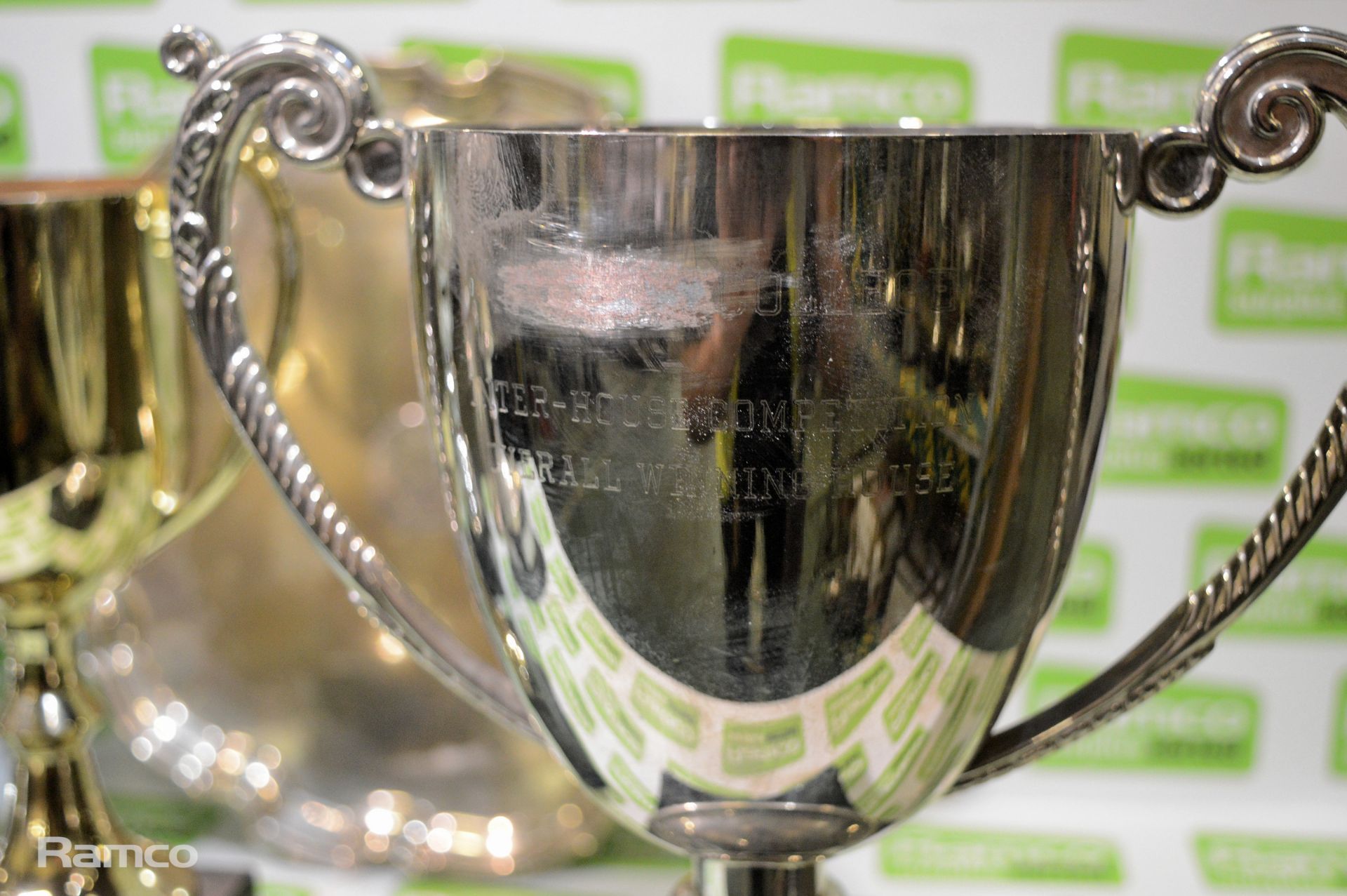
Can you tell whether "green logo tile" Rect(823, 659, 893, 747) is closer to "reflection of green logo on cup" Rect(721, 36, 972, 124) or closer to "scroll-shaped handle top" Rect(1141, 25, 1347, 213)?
"scroll-shaped handle top" Rect(1141, 25, 1347, 213)

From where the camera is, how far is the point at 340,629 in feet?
2.19

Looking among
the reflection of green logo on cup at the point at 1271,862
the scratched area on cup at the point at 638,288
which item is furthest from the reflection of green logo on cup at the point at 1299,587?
the scratched area on cup at the point at 638,288

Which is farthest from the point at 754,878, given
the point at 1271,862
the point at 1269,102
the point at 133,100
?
the point at 133,100

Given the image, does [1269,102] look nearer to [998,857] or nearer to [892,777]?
[892,777]

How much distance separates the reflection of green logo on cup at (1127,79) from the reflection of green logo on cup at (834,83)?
6 cm

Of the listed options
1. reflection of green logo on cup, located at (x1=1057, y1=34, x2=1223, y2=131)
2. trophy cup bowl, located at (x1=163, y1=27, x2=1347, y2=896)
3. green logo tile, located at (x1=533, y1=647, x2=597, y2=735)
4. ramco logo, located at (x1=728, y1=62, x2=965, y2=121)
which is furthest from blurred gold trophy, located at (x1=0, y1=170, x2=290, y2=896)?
reflection of green logo on cup, located at (x1=1057, y1=34, x2=1223, y2=131)

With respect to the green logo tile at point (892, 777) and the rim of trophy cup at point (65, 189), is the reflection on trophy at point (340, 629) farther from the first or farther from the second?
the green logo tile at point (892, 777)

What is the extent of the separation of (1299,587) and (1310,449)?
1.32 feet

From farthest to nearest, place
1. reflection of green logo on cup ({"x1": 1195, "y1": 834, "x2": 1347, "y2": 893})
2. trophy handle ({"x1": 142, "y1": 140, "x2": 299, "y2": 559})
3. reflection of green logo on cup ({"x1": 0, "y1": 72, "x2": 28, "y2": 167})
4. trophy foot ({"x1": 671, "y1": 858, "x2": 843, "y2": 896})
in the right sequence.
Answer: reflection of green logo on cup ({"x1": 0, "y1": 72, "x2": 28, "y2": 167}), reflection of green logo on cup ({"x1": 1195, "y1": 834, "x2": 1347, "y2": 893}), trophy handle ({"x1": 142, "y1": 140, "x2": 299, "y2": 559}), trophy foot ({"x1": 671, "y1": 858, "x2": 843, "y2": 896})

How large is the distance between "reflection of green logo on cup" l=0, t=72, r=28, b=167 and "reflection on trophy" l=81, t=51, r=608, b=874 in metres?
0.20

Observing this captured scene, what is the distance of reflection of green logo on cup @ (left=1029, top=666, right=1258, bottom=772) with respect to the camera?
704 millimetres

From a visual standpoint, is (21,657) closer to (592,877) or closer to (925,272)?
(592,877)

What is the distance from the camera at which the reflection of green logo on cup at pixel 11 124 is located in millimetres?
726

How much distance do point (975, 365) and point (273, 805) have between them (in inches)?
19.3
